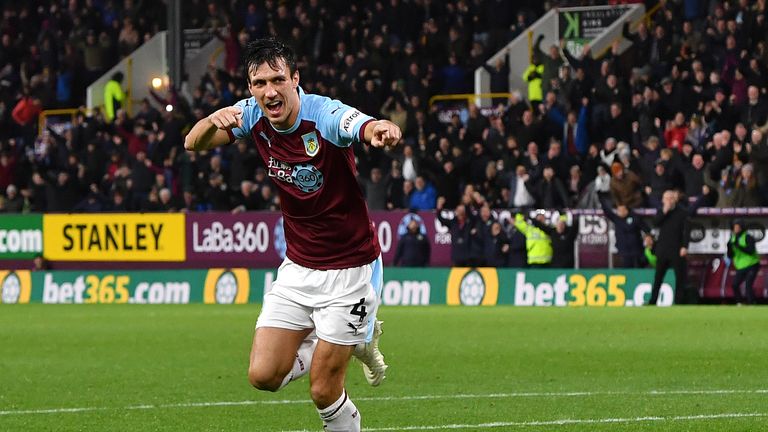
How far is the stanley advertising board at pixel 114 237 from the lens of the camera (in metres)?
28.6

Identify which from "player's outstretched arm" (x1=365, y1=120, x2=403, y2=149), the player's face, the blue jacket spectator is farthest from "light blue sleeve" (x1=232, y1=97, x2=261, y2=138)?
the blue jacket spectator

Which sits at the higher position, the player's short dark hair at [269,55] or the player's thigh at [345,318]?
the player's short dark hair at [269,55]

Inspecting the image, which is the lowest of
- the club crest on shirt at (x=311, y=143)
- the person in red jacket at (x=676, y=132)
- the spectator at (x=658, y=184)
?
the spectator at (x=658, y=184)

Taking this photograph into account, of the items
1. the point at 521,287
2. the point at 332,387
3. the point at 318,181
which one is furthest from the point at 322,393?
the point at 521,287

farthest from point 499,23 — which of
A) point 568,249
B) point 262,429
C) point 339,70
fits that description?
point 262,429

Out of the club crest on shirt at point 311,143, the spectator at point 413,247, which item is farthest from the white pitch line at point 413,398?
the spectator at point 413,247

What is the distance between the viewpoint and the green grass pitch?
9992mm

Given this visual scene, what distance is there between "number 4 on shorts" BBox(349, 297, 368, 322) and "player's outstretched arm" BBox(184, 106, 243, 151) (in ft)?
3.51

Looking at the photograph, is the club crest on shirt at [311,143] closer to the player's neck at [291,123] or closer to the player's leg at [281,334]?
the player's neck at [291,123]

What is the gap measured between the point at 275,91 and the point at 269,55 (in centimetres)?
18

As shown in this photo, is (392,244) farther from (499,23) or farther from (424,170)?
(499,23)

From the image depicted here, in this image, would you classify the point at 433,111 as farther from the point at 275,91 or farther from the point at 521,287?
the point at 275,91

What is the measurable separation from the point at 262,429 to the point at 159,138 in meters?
22.1

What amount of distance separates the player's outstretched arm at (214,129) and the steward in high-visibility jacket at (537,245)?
16401 mm
